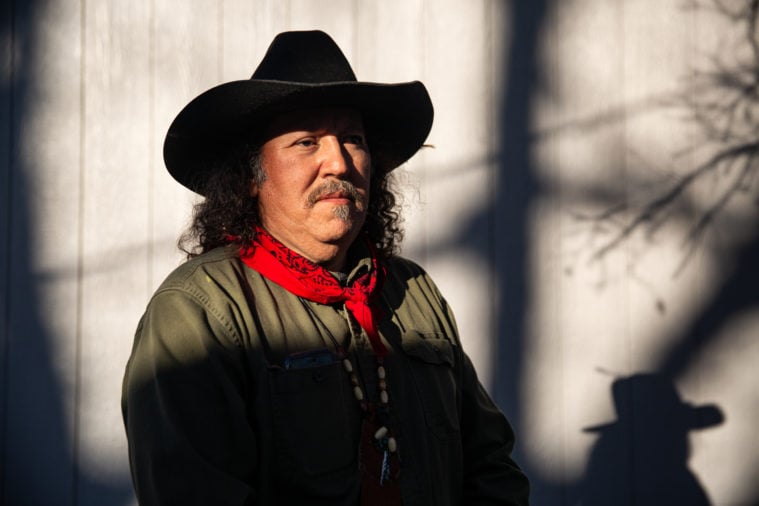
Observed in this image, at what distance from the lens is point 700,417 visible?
10.6 ft

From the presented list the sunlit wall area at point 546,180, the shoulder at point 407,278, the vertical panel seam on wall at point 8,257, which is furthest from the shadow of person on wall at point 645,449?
the vertical panel seam on wall at point 8,257

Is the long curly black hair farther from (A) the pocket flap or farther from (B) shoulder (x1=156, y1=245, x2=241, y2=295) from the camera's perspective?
(A) the pocket flap

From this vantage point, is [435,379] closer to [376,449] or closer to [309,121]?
[376,449]

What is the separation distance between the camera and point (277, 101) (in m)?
1.95

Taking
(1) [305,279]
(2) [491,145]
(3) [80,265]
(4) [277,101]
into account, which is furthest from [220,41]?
(1) [305,279]

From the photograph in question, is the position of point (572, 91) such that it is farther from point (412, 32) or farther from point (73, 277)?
point (73, 277)

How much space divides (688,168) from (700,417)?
0.94 metres

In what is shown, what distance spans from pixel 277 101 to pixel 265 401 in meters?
0.68

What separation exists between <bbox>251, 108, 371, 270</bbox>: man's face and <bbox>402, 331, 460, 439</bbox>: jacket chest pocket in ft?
0.92

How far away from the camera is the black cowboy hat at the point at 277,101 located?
1.94 metres

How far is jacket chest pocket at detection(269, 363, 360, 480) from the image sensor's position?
1.70 meters

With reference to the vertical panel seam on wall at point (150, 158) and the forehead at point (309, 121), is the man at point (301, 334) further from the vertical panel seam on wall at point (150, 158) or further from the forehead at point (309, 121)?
the vertical panel seam on wall at point (150, 158)

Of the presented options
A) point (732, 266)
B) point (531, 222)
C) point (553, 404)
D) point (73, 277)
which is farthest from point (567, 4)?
point (73, 277)

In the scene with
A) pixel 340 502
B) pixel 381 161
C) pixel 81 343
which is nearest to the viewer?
pixel 340 502
